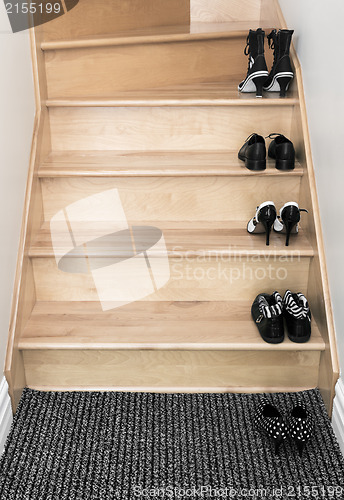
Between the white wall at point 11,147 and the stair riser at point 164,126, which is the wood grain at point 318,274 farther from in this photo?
the white wall at point 11,147

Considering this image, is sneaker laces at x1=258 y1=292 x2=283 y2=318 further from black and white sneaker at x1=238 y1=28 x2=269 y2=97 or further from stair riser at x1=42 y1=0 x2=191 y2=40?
stair riser at x1=42 y1=0 x2=191 y2=40

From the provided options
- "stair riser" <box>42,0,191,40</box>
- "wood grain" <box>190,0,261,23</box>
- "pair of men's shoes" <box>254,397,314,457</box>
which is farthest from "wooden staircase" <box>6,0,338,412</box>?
"wood grain" <box>190,0,261,23</box>

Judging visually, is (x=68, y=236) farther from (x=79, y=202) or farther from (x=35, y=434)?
(x=35, y=434)

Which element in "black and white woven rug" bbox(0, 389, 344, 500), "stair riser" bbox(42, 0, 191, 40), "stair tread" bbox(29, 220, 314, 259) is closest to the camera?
"black and white woven rug" bbox(0, 389, 344, 500)

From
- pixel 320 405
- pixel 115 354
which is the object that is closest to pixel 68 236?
pixel 115 354

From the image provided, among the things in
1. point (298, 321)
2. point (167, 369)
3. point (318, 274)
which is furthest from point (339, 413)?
point (167, 369)

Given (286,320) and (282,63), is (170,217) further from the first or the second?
(282,63)

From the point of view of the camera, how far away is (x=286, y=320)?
1585mm

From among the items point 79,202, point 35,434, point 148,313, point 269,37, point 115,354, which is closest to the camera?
point 35,434

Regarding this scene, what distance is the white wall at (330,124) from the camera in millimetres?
1466

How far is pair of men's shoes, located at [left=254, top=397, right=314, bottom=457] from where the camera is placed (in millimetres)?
1347

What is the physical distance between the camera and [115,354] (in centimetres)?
158

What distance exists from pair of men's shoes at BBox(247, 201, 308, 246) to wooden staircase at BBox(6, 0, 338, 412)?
0.17ft

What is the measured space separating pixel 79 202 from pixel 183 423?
878 millimetres
